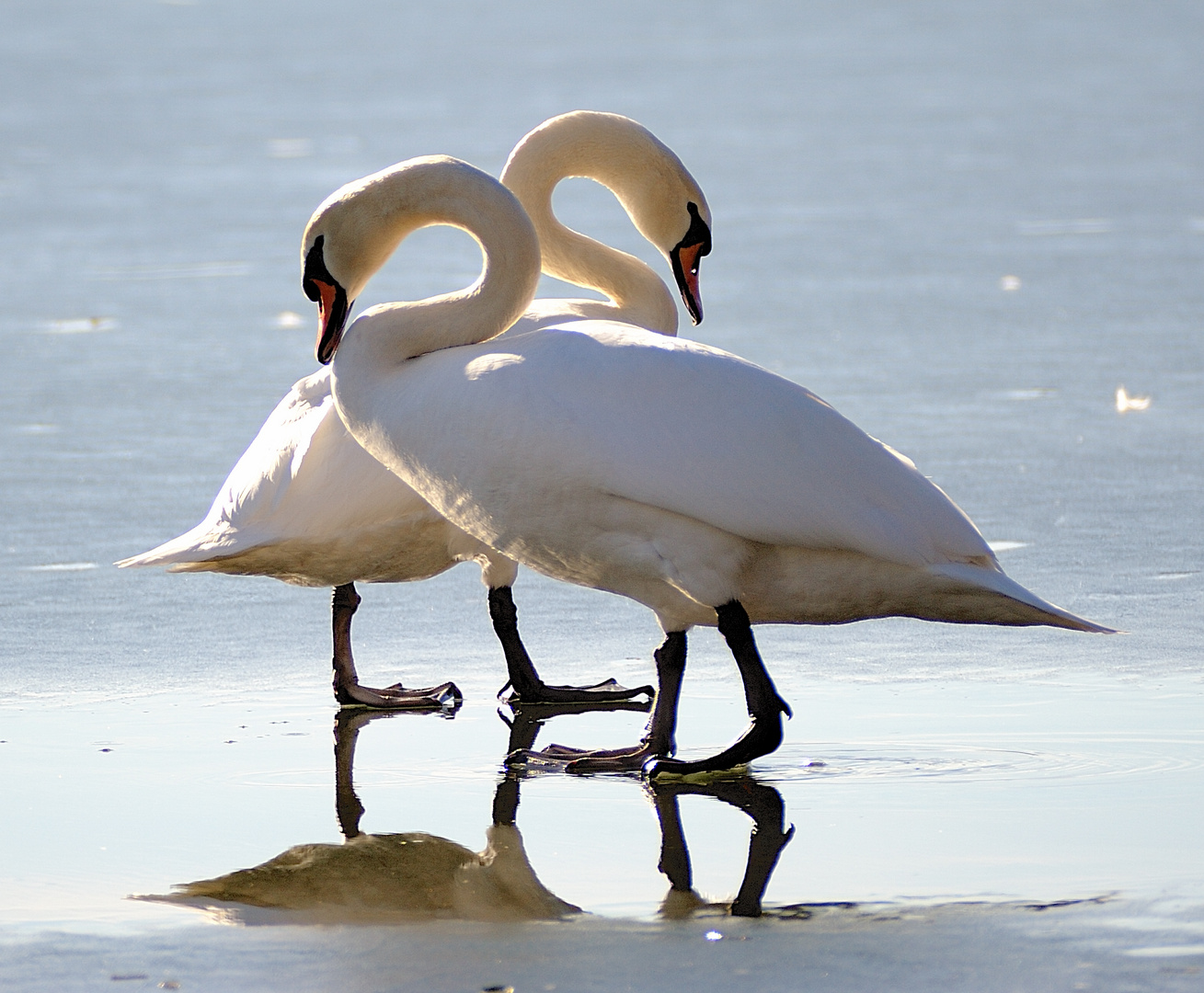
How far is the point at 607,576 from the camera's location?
4.19m

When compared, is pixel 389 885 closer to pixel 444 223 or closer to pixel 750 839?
pixel 750 839

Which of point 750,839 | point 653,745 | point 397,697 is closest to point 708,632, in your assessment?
point 397,697

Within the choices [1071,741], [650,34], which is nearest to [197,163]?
[650,34]

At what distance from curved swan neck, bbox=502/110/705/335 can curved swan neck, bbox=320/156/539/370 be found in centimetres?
108

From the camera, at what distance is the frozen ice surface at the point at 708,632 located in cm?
320

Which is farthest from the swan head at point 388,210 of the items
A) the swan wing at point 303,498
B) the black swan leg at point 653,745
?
the black swan leg at point 653,745

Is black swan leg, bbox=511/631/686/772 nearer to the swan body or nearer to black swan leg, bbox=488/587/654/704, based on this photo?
the swan body

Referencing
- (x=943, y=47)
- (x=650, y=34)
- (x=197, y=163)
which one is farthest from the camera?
(x=650, y=34)

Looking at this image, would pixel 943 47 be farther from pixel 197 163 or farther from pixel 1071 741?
pixel 1071 741

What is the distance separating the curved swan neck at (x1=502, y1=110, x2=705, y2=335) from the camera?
5.64 m

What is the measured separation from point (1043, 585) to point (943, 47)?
14539 millimetres

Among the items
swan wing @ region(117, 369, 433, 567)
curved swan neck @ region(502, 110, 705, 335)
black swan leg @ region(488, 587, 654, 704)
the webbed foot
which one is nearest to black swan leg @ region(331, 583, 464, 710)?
the webbed foot

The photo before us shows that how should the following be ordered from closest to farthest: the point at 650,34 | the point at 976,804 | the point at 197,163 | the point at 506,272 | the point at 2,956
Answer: the point at 2,956, the point at 976,804, the point at 506,272, the point at 197,163, the point at 650,34

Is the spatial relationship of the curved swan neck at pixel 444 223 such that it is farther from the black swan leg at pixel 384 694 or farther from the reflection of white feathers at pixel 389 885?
the reflection of white feathers at pixel 389 885
